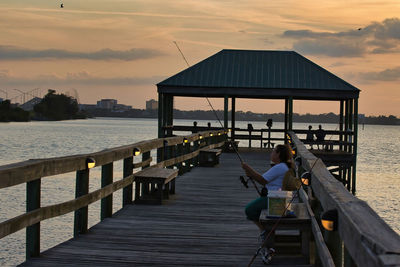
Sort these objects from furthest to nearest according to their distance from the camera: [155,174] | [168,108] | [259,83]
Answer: [168,108]
[259,83]
[155,174]

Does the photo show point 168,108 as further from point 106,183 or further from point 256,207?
point 256,207

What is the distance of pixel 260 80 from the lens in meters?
26.8

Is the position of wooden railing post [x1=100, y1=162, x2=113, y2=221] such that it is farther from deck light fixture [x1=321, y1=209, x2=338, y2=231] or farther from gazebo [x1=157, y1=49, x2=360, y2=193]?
gazebo [x1=157, y1=49, x2=360, y2=193]

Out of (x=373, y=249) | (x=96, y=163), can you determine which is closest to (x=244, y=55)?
(x=96, y=163)

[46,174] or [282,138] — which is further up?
[46,174]

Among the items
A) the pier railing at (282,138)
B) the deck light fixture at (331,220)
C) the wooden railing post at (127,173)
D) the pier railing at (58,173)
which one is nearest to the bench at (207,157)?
the pier railing at (282,138)

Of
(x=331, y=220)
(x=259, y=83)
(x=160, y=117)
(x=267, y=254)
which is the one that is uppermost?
(x=259, y=83)

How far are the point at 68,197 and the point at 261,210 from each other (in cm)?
2191

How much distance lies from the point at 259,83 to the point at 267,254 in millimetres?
20797

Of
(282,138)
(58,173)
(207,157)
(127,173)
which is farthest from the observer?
(282,138)

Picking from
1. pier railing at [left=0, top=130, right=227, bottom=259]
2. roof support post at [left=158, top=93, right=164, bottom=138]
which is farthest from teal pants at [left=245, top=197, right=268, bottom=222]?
roof support post at [left=158, top=93, right=164, bottom=138]

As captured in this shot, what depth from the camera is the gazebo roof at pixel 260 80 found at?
84.9 feet

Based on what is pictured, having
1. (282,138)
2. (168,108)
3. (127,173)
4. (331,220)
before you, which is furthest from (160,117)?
(331,220)

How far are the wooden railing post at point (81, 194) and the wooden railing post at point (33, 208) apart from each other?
3.96 ft
